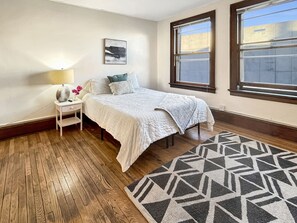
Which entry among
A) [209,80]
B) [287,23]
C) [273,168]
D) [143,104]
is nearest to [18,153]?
[143,104]

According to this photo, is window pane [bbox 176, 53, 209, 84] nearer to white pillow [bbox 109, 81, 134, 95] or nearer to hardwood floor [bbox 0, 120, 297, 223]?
hardwood floor [bbox 0, 120, 297, 223]

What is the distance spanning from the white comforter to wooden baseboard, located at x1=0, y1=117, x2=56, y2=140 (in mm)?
962

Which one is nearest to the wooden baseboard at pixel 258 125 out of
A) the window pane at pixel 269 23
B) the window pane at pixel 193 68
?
the window pane at pixel 193 68

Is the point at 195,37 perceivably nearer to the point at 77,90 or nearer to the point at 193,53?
the point at 193,53

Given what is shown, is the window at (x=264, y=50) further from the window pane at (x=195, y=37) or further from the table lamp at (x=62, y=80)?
the table lamp at (x=62, y=80)

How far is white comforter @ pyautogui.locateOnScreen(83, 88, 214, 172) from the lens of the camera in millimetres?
2191

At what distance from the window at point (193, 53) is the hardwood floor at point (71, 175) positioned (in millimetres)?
1335

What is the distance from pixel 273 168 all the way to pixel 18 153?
3.32 meters

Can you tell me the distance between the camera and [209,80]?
400cm

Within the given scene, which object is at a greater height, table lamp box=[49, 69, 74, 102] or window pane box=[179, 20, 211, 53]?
window pane box=[179, 20, 211, 53]

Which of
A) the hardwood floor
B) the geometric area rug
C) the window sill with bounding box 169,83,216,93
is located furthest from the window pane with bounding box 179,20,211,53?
the geometric area rug

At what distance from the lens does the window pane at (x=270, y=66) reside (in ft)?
9.46

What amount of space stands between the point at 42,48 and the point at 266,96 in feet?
12.9

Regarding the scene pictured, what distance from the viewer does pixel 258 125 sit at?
130 inches
